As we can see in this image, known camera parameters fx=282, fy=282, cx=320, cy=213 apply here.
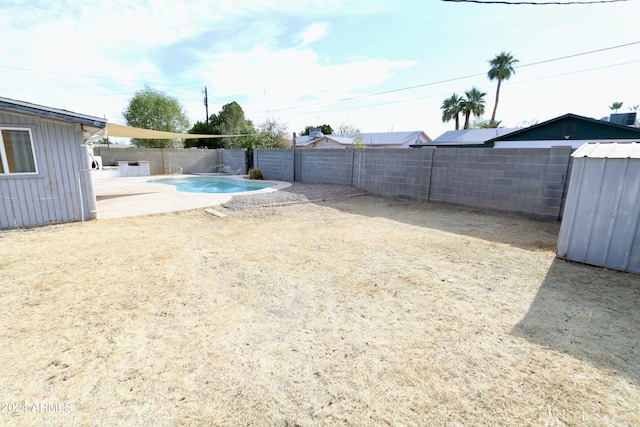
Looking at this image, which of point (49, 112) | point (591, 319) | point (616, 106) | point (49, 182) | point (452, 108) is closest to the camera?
point (591, 319)

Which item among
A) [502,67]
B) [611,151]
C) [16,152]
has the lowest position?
[16,152]

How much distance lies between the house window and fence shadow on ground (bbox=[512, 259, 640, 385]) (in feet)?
27.6

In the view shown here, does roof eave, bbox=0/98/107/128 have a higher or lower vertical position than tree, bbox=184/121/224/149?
lower

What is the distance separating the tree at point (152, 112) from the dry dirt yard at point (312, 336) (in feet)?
79.0

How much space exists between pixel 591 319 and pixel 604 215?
84.0 inches

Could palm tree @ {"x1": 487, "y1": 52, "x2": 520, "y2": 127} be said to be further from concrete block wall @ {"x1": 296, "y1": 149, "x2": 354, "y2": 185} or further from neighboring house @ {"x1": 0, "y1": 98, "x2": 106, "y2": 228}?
neighboring house @ {"x1": 0, "y1": 98, "x2": 106, "y2": 228}

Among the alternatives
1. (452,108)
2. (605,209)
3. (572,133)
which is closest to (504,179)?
(605,209)

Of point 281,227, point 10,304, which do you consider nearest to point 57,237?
point 10,304

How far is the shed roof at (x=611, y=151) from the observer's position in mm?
3879

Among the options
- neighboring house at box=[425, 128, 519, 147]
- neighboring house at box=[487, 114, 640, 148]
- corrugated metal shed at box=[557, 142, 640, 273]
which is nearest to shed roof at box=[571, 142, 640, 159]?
corrugated metal shed at box=[557, 142, 640, 273]

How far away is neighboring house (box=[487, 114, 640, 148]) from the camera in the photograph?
1179 centimetres

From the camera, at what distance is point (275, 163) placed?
51.2 feet

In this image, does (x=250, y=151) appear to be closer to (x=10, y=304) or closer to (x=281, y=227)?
(x=281, y=227)

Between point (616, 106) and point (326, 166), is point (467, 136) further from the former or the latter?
point (616, 106)
